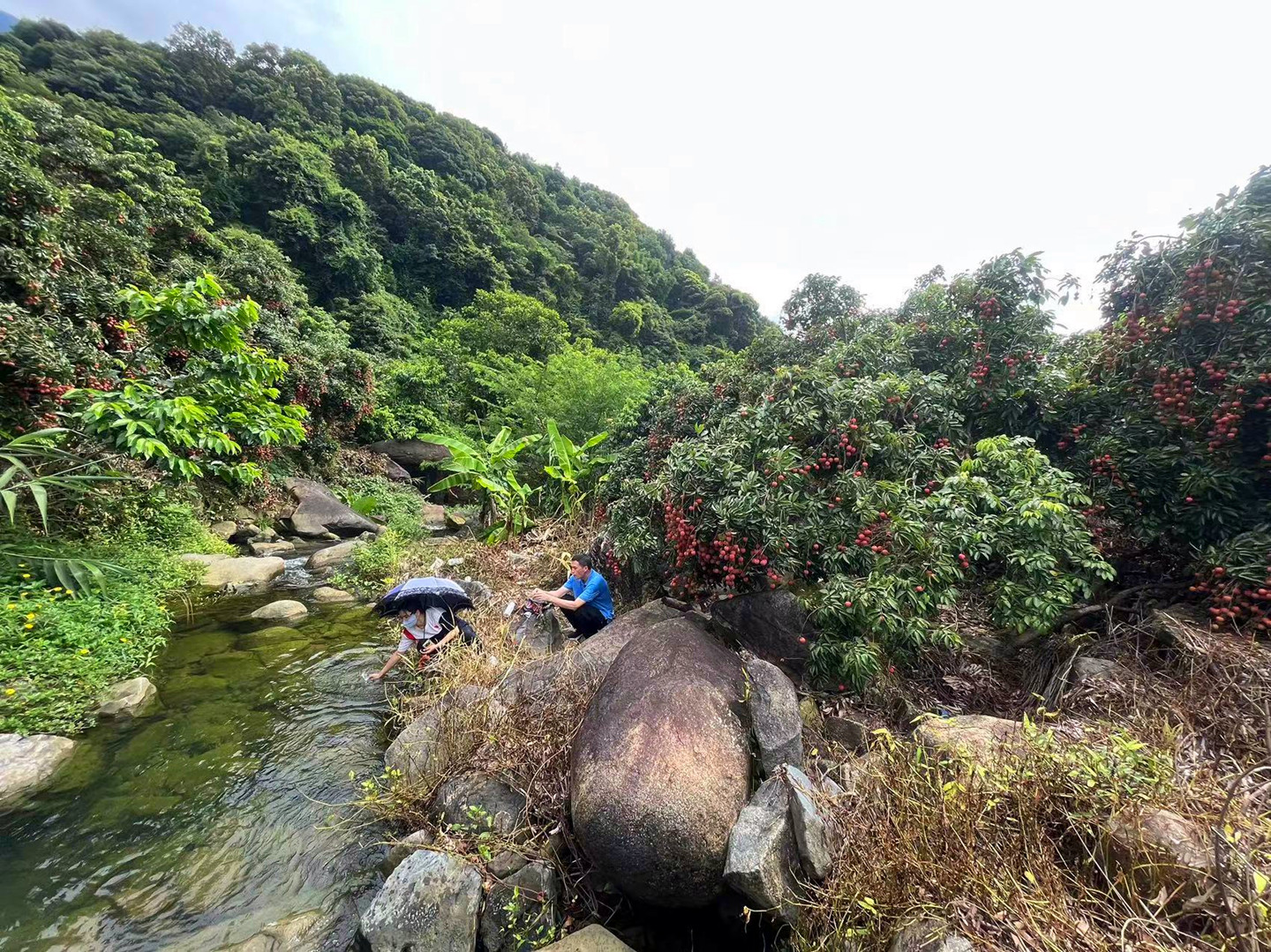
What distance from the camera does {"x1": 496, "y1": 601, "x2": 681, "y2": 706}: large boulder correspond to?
4281mm

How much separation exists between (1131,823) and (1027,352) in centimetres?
434

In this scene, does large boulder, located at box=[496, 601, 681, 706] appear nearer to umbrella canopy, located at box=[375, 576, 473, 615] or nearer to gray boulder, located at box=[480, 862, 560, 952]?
gray boulder, located at box=[480, 862, 560, 952]

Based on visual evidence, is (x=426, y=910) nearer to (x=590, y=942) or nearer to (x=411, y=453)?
(x=590, y=942)

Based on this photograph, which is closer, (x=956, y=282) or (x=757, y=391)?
(x=956, y=282)

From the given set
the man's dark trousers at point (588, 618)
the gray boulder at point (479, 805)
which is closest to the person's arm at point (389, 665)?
the man's dark trousers at point (588, 618)

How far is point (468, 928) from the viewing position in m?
2.98

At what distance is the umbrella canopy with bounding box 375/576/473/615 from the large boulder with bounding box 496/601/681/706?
157 centimetres

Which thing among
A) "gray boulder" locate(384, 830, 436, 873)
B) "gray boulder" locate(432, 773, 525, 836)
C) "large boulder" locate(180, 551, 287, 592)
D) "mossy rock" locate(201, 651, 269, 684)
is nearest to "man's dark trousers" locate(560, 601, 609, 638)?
"gray boulder" locate(432, 773, 525, 836)

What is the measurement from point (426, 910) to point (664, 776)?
148cm

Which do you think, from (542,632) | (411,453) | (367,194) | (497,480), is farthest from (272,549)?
(367,194)

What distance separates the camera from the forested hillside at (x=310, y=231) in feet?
24.1

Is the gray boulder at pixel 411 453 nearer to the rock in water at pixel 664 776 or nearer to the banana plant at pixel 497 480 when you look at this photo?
the banana plant at pixel 497 480

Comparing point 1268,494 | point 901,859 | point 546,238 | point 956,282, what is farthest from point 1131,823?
point 546,238

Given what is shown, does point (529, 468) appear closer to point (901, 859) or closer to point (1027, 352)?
point (1027, 352)
